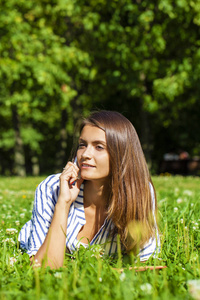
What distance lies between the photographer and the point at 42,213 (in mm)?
2971

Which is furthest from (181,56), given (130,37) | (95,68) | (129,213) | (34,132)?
(34,132)

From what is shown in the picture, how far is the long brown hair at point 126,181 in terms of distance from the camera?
2.84 metres

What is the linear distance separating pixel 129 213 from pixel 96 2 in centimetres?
1280

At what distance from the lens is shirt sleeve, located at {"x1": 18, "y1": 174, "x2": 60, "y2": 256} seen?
289cm

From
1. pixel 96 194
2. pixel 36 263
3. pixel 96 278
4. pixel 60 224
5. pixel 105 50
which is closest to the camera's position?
pixel 96 278

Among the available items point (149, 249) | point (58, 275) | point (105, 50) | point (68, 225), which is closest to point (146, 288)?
point (58, 275)

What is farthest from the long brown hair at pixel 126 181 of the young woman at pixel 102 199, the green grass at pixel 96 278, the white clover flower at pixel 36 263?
the white clover flower at pixel 36 263

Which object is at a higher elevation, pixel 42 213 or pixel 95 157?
pixel 95 157

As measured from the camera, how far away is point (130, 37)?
12.6 meters

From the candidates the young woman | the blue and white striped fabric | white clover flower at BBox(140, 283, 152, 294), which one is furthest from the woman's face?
white clover flower at BBox(140, 283, 152, 294)

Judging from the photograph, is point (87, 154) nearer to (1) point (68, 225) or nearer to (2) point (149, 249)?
(1) point (68, 225)

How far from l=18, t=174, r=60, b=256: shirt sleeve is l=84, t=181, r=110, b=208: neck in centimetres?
28

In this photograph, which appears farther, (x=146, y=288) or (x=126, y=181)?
(x=126, y=181)

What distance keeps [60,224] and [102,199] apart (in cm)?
57
